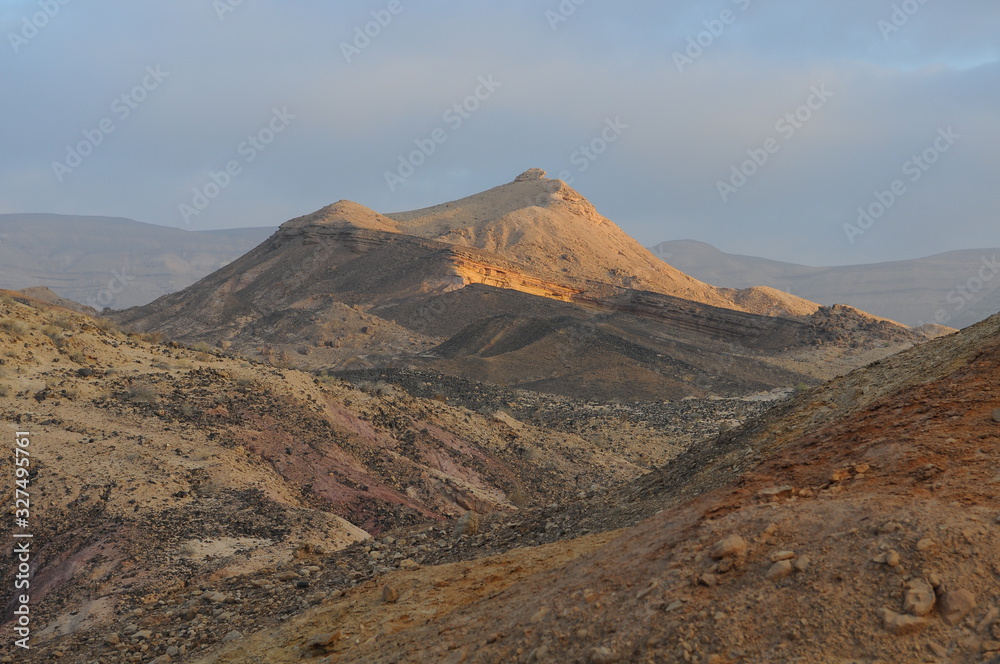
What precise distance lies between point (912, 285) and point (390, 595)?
156 meters

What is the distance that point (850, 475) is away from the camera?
4.29 m

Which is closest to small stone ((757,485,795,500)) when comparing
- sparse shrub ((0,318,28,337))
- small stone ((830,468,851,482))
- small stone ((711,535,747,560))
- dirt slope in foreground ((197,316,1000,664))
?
dirt slope in foreground ((197,316,1000,664))

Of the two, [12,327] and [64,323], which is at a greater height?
[64,323]

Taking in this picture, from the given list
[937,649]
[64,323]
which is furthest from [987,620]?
[64,323]

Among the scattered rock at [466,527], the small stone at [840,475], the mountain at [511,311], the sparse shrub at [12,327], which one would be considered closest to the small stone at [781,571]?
the small stone at [840,475]

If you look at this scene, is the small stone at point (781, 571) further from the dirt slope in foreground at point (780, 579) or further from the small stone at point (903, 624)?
the small stone at point (903, 624)

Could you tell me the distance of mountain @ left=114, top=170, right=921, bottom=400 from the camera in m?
34.6

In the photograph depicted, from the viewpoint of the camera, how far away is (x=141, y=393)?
12.6 metres

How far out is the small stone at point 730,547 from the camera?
12.0 ft

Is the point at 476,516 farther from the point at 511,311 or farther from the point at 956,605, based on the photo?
the point at 511,311

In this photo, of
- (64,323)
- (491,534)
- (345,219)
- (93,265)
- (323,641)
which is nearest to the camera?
(323,641)

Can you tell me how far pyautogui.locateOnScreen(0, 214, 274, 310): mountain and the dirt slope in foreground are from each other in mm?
145040

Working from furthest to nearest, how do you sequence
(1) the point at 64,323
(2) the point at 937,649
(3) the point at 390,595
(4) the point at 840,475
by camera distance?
(1) the point at 64,323 < (3) the point at 390,595 < (4) the point at 840,475 < (2) the point at 937,649

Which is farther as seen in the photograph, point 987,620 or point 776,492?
point 776,492
